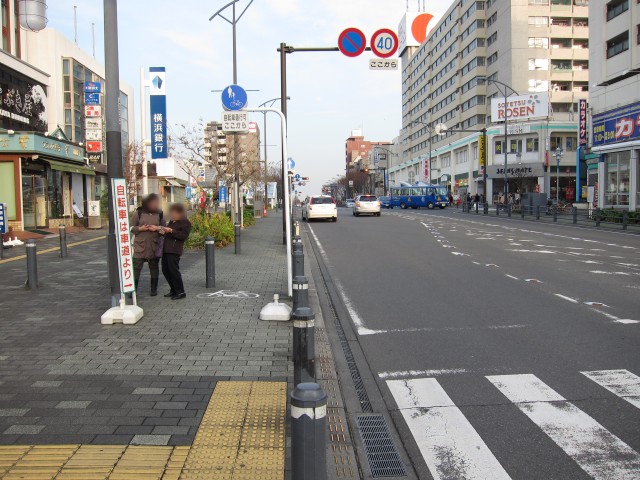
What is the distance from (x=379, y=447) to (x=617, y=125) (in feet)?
116

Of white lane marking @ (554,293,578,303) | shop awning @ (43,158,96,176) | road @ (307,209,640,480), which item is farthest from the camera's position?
shop awning @ (43,158,96,176)

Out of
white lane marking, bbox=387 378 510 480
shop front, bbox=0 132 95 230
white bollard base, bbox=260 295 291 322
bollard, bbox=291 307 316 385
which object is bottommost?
white lane marking, bbox=387 378 510 480

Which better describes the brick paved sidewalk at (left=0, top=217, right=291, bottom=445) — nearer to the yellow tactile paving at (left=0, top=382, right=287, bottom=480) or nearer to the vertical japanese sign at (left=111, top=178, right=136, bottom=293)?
the yellow tactile paving at (left=0, top=382, right=287, bottom=480)

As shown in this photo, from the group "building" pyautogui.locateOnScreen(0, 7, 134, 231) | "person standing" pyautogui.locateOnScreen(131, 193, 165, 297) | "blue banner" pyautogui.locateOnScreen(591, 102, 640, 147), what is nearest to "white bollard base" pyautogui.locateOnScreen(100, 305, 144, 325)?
"person standing" pyautogui.locateOnScreen(131, 193, 165, 297)

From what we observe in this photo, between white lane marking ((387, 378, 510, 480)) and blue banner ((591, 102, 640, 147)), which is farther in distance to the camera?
blue banner ((591, 102, 640, 147))

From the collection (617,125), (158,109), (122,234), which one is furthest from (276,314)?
(617,125)

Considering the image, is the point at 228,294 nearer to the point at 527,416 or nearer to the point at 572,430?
the point at 527,416

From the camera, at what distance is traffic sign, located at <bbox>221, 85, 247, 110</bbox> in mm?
9812

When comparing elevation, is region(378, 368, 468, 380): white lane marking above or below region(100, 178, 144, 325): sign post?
below

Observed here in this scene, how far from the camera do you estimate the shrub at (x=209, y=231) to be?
1819cm

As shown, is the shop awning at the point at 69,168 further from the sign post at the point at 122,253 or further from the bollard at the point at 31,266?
the sign post at the point at 122,253

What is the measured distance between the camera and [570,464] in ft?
12.5

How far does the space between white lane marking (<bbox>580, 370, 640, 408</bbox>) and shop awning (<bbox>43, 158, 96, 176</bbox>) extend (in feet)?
85.0

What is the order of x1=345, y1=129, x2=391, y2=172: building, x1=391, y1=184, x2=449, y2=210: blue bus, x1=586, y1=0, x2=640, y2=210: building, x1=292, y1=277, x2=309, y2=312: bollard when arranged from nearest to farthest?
x1=292, y1=277, x2=309, y2=312: bollard, x1=586, y1=0, x2=640, y2=210: building, x1=391, y1=184, x2=449, y2=210: blue bus, x1=345, y1=129, x2=391, y2=172: building
